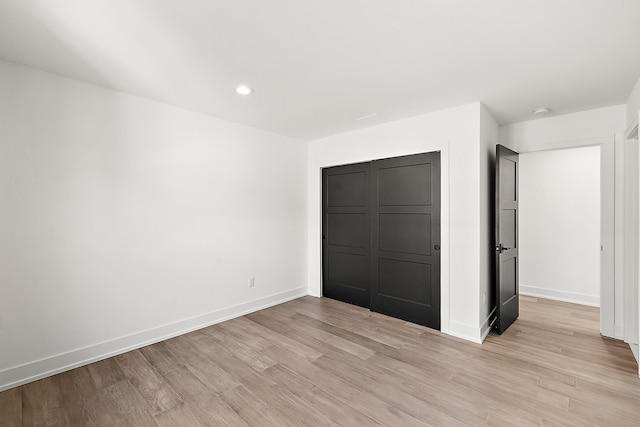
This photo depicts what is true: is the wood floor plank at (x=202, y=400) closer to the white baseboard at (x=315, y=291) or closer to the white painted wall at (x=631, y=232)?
the white baseboard at (x=315, y=291)

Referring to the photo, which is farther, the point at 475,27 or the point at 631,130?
the point at 631,130

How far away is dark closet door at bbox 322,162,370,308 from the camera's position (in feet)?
13.5

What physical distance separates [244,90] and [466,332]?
132 inches

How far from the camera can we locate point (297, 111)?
10.9 feet

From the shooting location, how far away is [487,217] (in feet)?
10.7

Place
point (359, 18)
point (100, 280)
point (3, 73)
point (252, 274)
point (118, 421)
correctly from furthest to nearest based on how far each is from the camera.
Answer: point (252, 274)
point (100, 280)
point (3, 73)
point (118, 421)
point (359, 18)

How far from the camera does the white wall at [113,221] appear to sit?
90.2 inches

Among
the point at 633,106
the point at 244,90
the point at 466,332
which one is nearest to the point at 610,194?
the point at 633,106

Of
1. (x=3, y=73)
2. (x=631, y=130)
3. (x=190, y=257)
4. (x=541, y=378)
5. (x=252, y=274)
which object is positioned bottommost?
(x=541, y=378)

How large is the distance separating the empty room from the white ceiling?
2cm

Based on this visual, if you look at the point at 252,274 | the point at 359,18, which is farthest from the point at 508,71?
the point at 252,274

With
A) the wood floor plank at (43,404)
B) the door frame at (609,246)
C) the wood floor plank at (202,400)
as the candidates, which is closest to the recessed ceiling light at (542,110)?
the door frame at (609,246)

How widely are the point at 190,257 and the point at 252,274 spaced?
906 mm

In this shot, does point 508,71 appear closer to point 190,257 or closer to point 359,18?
point 359,18
